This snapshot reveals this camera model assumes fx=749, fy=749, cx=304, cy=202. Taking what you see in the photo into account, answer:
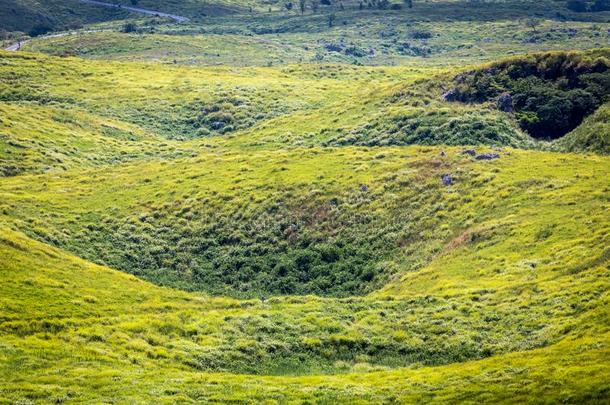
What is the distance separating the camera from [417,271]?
65.8 m

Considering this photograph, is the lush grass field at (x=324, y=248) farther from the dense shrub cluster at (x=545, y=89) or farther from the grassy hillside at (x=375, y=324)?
the dense shrub cluster at (x=545, y=89)

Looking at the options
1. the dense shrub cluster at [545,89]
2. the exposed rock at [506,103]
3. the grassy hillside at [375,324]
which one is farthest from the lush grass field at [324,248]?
the exposed rock at [506,103]

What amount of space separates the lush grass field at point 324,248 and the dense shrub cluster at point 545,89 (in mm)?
318

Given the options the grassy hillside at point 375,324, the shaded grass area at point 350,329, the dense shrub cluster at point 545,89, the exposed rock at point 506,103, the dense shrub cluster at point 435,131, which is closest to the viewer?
the shaded grass area at point 350,329

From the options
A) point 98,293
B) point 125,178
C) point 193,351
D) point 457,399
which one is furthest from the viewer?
point 125,178

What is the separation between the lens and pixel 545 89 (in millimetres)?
100562

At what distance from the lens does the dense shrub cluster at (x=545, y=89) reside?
96.0 m

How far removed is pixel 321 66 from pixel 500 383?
160 m

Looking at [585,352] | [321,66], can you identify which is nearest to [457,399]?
[585,352]

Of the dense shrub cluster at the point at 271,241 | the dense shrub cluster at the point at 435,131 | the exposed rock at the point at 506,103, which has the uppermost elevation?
the exposed rock at the point at 506,103

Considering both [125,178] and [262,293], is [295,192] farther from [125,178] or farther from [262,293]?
[125,178]

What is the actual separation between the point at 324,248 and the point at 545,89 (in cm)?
4457

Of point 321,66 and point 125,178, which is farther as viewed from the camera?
point 321,66

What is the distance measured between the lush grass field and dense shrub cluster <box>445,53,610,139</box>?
32 centimetres
